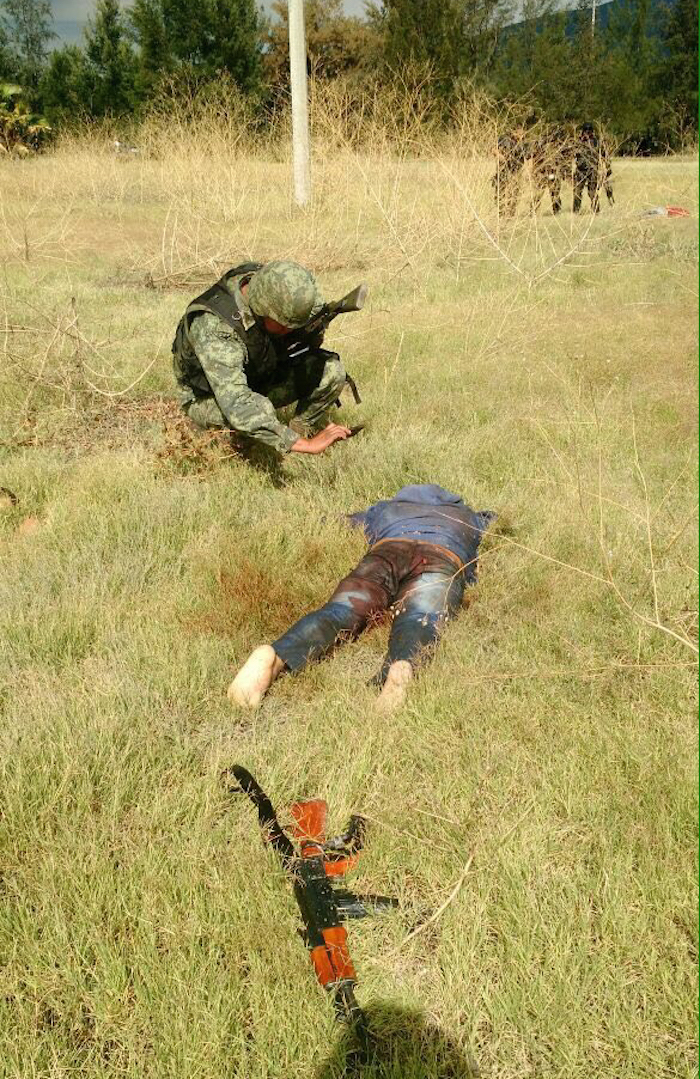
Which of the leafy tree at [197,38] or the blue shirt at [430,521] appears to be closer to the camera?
the blue shirt at [430,521]

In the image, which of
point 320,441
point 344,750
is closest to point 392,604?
point 344,750

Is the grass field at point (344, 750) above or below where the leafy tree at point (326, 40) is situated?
below

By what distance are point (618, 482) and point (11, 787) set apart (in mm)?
3333

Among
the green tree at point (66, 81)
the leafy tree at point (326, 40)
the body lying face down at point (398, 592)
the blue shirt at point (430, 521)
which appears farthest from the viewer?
the leafy tree at point (326, 40)

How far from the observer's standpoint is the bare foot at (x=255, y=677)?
2635 mm

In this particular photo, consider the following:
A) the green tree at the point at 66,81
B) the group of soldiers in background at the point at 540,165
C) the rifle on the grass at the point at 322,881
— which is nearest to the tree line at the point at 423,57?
the green tree at the point at 66,81

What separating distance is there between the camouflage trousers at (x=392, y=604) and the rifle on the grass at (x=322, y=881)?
2.15ft

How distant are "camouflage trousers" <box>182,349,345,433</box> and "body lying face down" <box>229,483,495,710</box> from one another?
1519 millimetres

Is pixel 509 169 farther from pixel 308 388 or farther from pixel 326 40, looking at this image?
pixel 326 40

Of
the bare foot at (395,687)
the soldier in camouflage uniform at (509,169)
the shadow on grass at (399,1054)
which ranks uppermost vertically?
the soldier in camouflage uniform at (509,169)

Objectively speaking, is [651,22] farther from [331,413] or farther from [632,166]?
[331,413]

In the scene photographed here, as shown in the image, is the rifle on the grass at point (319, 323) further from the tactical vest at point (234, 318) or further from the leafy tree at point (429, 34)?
the leafy tree at point (429, 34)

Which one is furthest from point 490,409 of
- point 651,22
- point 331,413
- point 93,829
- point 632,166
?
point 651,22

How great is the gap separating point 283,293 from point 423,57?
2211 centimetres
